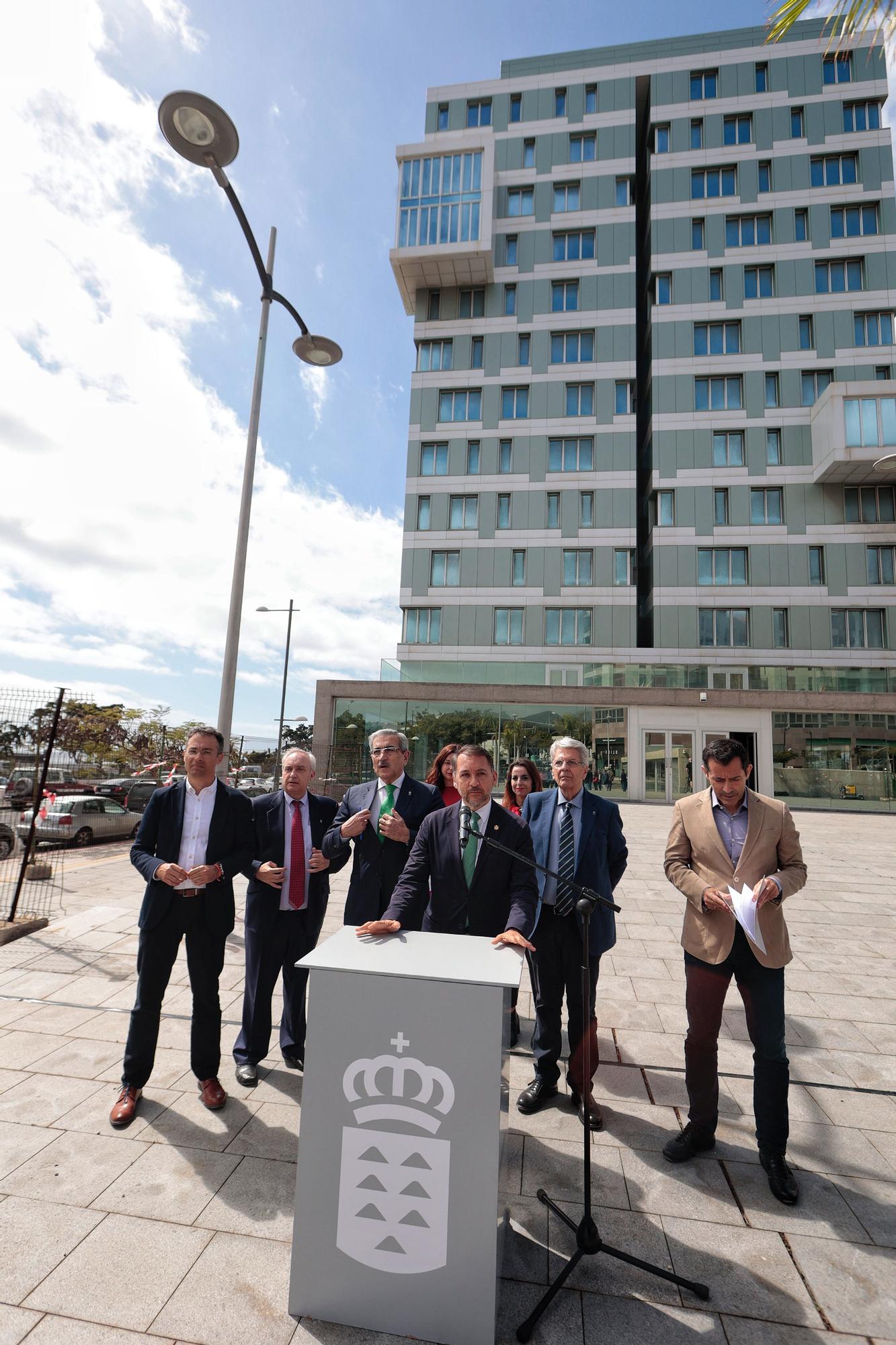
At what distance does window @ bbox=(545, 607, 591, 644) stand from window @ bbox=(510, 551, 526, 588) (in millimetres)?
1885

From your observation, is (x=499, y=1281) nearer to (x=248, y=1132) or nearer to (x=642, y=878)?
(x=248, y=1132)

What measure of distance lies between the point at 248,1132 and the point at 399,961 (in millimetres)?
1789

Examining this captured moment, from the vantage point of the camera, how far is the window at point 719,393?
3147 centimetres

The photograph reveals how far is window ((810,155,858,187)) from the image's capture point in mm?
31641

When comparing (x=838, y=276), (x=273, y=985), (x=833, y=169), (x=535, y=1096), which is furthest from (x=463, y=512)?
(x=535, y=1096)

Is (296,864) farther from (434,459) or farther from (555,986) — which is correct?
(434,459)

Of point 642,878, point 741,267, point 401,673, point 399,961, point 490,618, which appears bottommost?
point 642,878

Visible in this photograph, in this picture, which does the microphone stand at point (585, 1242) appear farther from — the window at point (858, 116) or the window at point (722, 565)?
the window at point (858, 116)

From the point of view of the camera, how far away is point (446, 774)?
18.8 feet

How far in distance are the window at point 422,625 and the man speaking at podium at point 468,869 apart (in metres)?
28.9

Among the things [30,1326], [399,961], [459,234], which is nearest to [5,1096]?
[30,1326]

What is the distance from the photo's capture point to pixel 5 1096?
350 centimetres

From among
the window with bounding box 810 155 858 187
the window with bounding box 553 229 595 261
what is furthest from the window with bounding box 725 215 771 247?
the window with bounding box 553 229 595 261

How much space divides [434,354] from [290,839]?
34822 millimetres
